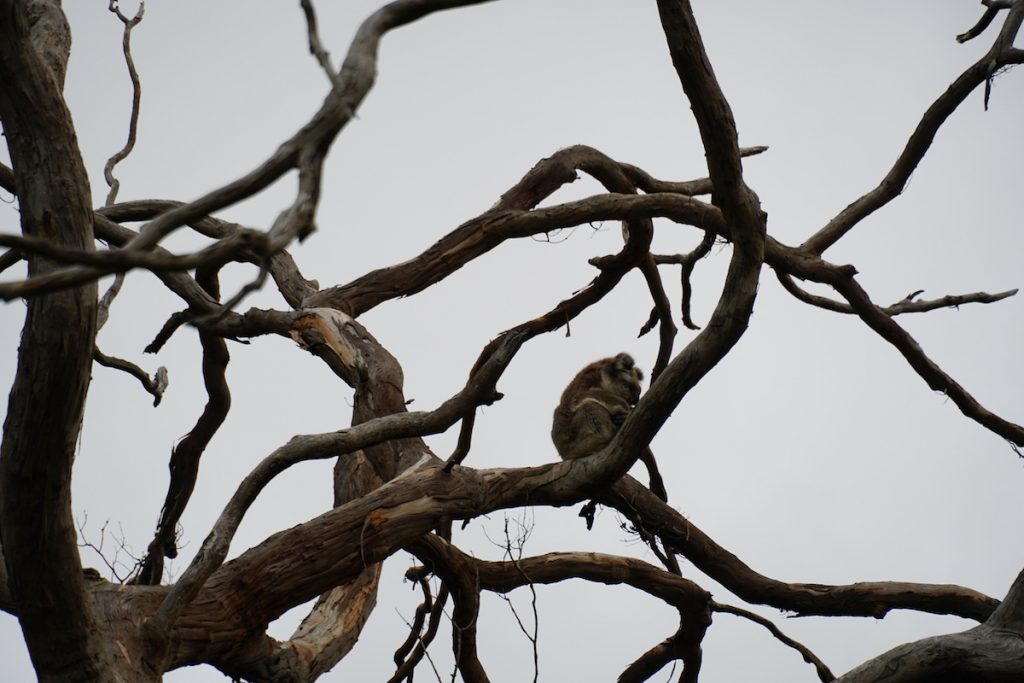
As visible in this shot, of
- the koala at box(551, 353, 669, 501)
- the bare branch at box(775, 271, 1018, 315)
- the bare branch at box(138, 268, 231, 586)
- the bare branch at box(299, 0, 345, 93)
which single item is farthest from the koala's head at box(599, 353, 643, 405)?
the bare branch at box(299, 0, 345, 93)

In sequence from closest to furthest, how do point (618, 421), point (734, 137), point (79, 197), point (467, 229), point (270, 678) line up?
point (79, 197) → point (734, 137) → point (270, 678) → point (467, 229) → point (618, 421)

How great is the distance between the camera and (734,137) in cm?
407

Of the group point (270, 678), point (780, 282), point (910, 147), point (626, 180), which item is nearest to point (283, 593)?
point (270, 678)

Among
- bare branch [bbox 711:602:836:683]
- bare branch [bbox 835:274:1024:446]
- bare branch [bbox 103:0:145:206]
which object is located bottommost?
bare branch [bbox 711:602:836:683]

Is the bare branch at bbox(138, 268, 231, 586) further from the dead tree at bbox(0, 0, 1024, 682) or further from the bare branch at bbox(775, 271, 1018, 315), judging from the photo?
the bare branch at bbox(775, 271, 1018, 315)

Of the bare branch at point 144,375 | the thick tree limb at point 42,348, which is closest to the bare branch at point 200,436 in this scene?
the bare branch at point 144,375

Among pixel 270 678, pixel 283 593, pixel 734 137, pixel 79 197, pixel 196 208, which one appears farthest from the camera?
Result: pixel 270 678

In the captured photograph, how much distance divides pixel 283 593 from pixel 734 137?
2.94 m

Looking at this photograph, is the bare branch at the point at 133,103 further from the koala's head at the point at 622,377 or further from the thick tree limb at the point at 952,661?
the thick tree limb at the point at 952,661

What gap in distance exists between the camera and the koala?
698cm

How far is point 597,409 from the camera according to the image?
7.08m

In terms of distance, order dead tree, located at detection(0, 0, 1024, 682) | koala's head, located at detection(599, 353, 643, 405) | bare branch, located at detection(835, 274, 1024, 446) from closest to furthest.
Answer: dead tree, located at detection(0, 0, 1024, 682) → bare branch, located at detection(835, 274, 1024, 446) → koala's head, located at detection(599, 353, 643, 405)

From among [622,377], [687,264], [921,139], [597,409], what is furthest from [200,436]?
[921,139]

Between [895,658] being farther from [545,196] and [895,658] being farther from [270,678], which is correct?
[545,196]
